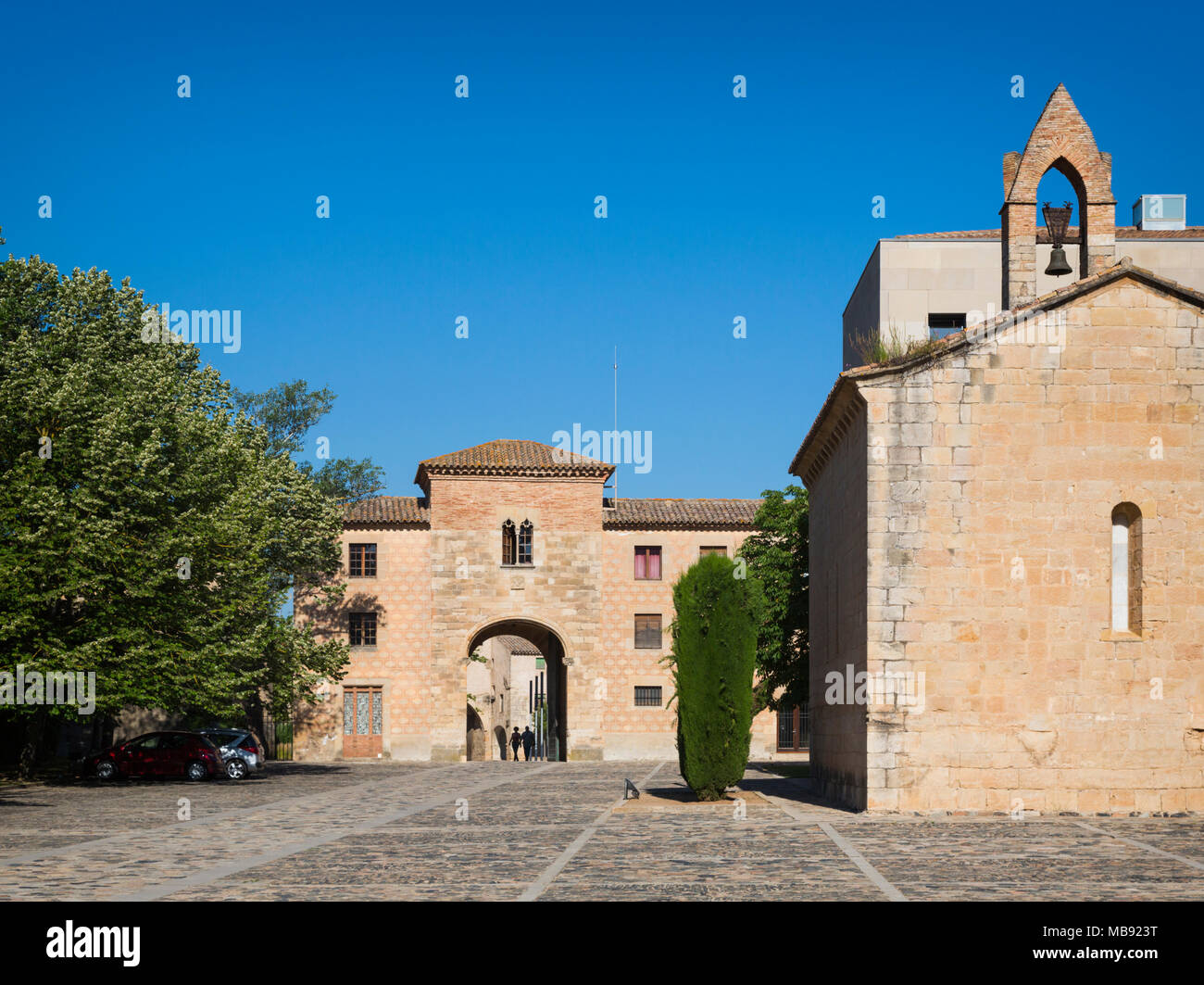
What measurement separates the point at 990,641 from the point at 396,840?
9.32 metres

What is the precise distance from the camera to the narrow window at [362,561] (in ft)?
169

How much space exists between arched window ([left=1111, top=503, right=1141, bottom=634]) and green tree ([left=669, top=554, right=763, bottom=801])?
6355mm

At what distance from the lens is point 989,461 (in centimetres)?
1941

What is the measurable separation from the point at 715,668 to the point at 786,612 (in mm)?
14873

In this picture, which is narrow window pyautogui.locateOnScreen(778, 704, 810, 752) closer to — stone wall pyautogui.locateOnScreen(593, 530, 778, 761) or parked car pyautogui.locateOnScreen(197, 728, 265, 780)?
stone wall pyautogui.locateOnScreen(593, 530, 778, 761)

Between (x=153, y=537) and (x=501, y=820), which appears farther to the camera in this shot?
(x=153, y=537)

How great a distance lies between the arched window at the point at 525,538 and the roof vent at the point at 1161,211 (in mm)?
25443

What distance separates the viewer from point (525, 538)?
52281mm

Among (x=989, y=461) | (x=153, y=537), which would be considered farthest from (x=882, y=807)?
(x=153, y=537)

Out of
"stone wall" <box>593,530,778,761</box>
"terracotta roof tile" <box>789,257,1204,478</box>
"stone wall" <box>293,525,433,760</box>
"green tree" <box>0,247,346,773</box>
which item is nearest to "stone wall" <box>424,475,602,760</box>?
"stone wall" <box>293,525,433,760</box>

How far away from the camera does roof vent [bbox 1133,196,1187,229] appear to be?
41.8 m
